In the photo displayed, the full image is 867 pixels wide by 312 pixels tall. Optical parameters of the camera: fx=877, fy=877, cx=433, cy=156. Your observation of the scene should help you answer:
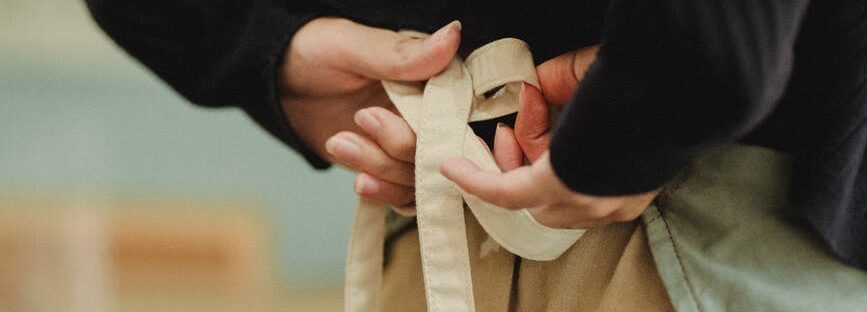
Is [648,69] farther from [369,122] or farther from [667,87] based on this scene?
[369,122]

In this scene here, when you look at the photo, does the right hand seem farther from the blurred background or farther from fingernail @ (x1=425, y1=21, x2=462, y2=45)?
the blurred background

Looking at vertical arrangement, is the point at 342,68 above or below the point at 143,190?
above

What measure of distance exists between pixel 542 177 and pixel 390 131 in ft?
0.46

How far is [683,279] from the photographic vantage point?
419 millimetres

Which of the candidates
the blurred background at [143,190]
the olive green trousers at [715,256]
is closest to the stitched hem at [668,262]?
the olive green trousers at [715,256]

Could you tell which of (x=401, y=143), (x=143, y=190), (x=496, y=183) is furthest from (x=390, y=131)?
(x=143, y=190)

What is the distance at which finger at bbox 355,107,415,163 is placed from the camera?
0.48 m

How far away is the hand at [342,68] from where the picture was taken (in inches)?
18.6

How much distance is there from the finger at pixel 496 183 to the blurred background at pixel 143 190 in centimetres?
158

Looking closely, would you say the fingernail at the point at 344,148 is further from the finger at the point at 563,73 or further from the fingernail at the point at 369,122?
the finger at the point at 563,73

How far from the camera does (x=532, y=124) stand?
1.42ft

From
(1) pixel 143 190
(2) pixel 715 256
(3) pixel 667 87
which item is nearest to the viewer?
(3) pixel 667 87

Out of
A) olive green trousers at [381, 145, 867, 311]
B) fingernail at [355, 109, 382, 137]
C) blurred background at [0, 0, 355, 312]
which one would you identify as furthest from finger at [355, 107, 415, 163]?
blurred background at [0, 0, 355, 312]

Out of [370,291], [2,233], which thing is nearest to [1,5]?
[2,233]
